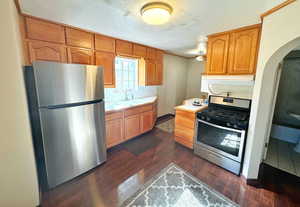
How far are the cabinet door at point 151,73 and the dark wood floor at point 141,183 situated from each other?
200 centimetres

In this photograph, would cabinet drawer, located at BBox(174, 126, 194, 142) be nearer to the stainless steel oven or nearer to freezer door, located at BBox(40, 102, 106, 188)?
the stainless steel oven

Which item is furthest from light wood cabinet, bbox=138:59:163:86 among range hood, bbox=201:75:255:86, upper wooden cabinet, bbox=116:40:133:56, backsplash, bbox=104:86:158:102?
range hood, bbox=201:75:255:86

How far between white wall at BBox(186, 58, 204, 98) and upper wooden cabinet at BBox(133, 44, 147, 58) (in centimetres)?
258

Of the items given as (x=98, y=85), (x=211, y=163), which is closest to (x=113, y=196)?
(x=98, y=85)

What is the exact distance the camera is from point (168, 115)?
5.03m

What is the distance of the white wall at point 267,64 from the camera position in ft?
4.49

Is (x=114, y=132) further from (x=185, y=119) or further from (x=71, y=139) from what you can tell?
(x=185, y=119)

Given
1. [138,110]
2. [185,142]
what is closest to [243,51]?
[185,142]

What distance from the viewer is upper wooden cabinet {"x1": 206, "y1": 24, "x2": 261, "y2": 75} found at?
2.01m

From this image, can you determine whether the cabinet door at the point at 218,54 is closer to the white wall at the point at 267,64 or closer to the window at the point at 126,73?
the white wall at the point at 267,64

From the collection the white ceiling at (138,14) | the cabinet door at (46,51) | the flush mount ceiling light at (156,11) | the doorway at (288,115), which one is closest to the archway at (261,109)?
the white ceiling at (138,14)

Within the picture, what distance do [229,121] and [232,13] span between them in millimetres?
1491

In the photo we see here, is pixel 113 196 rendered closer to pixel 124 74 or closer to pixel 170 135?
pixel 170 135

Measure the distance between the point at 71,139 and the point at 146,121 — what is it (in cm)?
186
